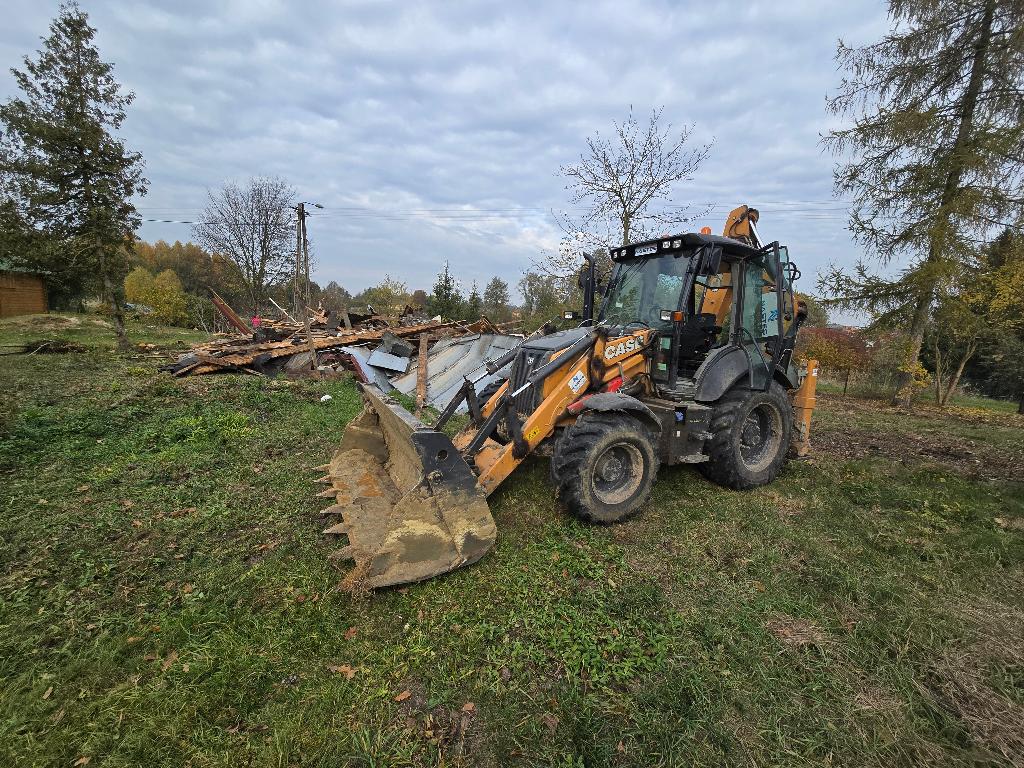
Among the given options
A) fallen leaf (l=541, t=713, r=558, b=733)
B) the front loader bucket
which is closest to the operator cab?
the front loader bucket

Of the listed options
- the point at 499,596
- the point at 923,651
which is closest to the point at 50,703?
the point at 499,596

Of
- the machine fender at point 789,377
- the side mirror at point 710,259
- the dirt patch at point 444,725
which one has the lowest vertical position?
the dirt patch at point 444,725

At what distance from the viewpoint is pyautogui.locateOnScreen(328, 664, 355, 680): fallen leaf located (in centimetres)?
257

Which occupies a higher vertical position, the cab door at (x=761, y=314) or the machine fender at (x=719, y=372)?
the cab door at (x=761, y=314)

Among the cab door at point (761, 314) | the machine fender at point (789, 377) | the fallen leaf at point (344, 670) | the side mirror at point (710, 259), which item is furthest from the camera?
the machine fender at point (789, 377)

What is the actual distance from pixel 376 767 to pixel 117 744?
4.01 feet

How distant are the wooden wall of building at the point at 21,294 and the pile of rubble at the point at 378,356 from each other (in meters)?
22.2

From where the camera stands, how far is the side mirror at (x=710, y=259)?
15.4 ft

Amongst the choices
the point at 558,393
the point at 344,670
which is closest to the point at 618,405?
the point at 558,393

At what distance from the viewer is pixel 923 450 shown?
696cm

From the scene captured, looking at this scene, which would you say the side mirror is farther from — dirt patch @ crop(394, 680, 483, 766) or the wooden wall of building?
the wooden wall of building

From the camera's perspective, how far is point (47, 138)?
13.6 m

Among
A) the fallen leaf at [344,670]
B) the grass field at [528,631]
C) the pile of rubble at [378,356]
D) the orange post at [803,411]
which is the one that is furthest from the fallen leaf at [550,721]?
the pile of rubble at [378,356]

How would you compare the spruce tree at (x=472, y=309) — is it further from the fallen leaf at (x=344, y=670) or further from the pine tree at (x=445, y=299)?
the fallen leaf at (x=344, y=670)
